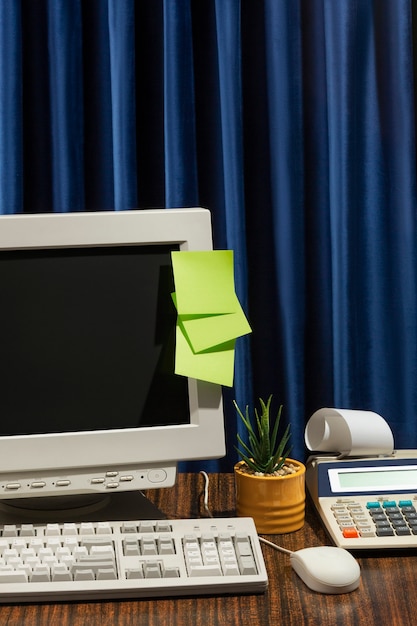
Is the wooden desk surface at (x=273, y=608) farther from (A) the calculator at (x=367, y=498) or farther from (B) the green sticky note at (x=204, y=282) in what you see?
(B) the green sticky note at (x=204, y=282)

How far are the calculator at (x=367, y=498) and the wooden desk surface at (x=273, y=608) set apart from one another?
4cm

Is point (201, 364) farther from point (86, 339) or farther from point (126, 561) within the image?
point (126, 561)

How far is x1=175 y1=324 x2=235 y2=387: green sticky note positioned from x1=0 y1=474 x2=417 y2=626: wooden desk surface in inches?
9.7

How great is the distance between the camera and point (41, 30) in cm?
145

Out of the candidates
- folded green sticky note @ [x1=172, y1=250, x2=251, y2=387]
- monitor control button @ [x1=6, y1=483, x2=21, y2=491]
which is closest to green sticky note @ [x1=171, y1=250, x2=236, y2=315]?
folded green sticky note @ [x1=172, y1=250, x2=251, y2=387]

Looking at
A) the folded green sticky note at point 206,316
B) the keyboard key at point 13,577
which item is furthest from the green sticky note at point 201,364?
the keyboard key at point 13,577

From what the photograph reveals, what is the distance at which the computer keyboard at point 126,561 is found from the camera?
0.91 m

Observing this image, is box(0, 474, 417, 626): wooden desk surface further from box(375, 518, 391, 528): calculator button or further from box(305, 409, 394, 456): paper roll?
box(305, 409, 394, 456): paper roll

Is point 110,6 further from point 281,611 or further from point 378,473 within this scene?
point 281,611

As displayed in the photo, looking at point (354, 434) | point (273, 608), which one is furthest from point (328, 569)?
point (354, 434)

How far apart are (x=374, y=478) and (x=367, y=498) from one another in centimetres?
4

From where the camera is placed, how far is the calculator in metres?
1.03

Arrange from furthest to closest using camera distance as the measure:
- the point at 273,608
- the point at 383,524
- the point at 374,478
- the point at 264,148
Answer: the point at 264,148, the point at 374,478, the point at 383,524, the point at 273,608

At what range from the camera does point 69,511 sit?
1119 mm
